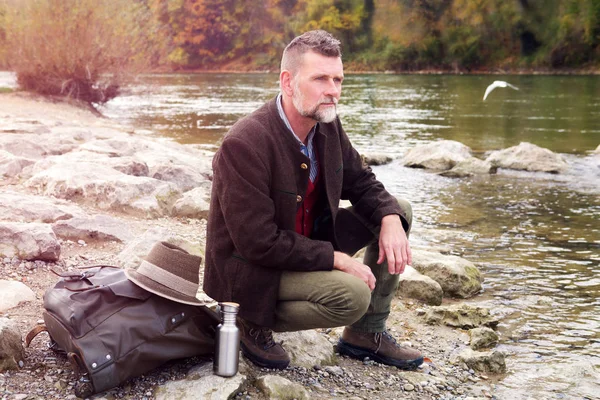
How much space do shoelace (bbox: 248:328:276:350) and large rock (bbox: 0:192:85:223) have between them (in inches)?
98.4

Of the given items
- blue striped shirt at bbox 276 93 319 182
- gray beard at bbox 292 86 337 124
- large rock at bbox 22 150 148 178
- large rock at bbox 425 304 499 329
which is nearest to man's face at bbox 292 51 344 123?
gray beard at bbox 292 86 337 124

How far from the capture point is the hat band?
122 inches

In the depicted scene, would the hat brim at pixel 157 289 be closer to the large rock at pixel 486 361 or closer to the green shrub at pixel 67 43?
the large rock at pixel 486 361

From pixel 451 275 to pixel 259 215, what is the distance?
121 inches

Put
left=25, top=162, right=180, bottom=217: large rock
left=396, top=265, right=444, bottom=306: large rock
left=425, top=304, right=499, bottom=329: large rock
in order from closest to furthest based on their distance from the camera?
left=425, top=304, right=499, bottom=329: large rock, left=396, top=265, right=444, bottom=306: large rock, left=25, top=162, right=180, bottom=217: large rock

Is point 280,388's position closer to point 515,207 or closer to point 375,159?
point 515,207

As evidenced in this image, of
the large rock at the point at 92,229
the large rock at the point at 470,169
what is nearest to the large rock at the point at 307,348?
the large rock at the point at 92,229

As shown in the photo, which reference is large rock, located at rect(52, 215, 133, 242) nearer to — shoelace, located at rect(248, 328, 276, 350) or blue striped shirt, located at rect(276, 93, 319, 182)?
shoelace, located at rect(248, 328, 276, 350)

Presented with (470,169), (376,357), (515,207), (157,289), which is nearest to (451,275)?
(376,357)

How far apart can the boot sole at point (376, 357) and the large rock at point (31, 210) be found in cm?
259

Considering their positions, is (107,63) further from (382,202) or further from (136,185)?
(382,202)

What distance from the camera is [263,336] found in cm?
341

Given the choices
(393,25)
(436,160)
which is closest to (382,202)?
(436,160)

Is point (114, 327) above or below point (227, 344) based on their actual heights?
above
